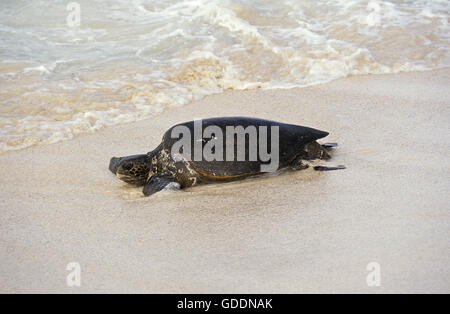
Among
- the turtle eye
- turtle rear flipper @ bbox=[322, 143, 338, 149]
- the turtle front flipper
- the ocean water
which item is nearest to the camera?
the turtle front flipper

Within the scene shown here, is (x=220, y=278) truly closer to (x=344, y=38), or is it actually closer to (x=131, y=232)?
(x=131, y=232)

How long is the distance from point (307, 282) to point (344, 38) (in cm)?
535

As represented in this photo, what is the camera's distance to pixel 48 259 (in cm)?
272

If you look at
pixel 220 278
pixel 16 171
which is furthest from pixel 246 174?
pixel 16 171

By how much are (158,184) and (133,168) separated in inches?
10.5

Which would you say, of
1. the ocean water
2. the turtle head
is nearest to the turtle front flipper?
the turtle head

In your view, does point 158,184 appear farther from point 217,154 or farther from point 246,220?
point 246,220

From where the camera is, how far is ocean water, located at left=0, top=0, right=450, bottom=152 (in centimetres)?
541

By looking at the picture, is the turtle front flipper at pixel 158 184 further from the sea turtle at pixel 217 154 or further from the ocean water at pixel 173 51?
the ocean water at pixel 173 51

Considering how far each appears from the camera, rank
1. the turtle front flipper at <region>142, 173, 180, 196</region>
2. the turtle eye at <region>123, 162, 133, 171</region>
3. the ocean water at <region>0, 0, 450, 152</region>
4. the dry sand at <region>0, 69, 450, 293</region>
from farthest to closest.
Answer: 1. the ocean water at <region>0, 0, 450, 152</region>
2. the turtle eye at <region>123, 162, 133, 171</region>
3. the turtle front flipper at <region>142, 173, 180, 196</region>
4. the dry sand at <region>0, 69, 450, 293</region>

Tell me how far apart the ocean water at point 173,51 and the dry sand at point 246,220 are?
80 centimetres

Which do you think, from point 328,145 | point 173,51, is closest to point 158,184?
point 328,145

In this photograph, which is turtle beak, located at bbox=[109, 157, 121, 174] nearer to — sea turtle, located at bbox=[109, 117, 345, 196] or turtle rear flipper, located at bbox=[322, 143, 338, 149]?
sea turtle, located at bbox=[109, 117, 345, 196]

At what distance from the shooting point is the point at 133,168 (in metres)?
3.63
